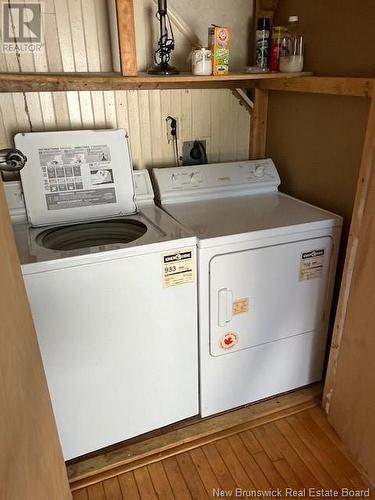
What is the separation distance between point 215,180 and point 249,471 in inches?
54.3

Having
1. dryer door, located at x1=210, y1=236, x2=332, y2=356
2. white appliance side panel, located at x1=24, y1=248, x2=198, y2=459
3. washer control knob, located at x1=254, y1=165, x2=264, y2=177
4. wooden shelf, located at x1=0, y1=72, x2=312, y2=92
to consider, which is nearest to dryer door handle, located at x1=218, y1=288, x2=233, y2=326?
dryer door, located at x1=210, y1=236, x2=332, y2=356

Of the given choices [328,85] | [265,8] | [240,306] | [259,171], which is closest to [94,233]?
[240,306]

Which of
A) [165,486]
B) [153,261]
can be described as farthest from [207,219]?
[165,486]

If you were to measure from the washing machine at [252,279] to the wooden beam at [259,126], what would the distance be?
0.27 meters

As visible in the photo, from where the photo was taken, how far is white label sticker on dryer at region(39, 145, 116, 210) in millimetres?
1781

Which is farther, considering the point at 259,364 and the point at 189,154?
the point at 189,154

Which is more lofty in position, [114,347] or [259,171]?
[259,171]

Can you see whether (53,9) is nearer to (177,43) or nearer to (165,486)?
(177,43)

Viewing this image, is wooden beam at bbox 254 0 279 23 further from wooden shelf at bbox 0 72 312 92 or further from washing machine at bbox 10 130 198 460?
washing machine at bbox 10 130 198 460

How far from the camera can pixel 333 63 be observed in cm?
177

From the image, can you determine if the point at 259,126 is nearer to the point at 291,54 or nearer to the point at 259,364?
the point at 291,54

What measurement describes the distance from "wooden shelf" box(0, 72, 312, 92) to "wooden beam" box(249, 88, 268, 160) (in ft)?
0.29

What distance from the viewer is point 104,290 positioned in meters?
1.45

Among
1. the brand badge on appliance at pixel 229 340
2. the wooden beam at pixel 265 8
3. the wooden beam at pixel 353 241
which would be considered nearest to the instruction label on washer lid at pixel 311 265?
the wooden beam at pixel 353 241
